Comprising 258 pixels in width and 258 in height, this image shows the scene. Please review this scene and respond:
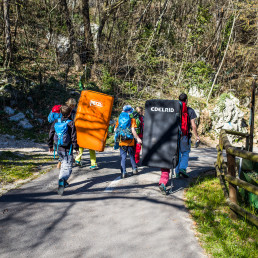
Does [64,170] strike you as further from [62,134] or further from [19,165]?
[19,165]

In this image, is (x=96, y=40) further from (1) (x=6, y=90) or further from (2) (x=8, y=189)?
(2) (x=8, y=189)

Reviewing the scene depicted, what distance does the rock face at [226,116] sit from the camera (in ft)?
54.9

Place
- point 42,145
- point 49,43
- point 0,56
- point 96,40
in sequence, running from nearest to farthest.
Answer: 1. point 42,145
2. point 0,56
3. point 49,43
4. point 96,40

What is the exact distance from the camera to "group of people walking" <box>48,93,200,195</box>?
505 cm

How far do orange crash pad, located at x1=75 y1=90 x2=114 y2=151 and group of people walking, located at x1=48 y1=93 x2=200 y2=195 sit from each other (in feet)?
0.94

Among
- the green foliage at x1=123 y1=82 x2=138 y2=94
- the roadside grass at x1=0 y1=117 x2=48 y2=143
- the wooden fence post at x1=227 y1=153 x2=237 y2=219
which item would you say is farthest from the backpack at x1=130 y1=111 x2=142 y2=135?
the green foliage at x1=123 y1=82 x2=138 y2=94

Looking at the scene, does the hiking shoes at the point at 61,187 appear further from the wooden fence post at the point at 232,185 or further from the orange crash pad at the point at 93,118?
the wooden fence post at the point at 232,185

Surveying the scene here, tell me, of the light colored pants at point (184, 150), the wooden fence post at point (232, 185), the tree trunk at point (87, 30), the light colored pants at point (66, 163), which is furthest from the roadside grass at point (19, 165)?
the tree trunk at point (87, 30)

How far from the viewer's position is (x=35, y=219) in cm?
375

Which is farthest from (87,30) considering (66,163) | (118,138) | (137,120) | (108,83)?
(66,163)

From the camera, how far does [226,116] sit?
16828mm

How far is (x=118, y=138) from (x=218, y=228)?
3414 mm

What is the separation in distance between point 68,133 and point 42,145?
625cm

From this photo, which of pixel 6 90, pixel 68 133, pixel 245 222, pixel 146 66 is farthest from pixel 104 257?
pixel 146 66
